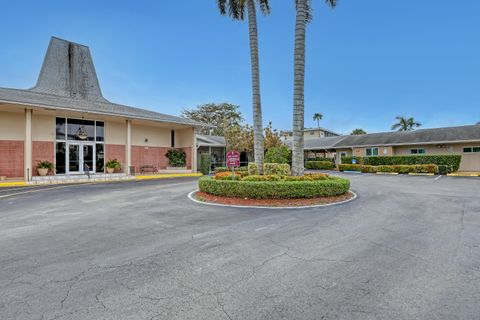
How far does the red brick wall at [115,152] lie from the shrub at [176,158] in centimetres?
406

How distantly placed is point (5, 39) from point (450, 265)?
29427 millimetres

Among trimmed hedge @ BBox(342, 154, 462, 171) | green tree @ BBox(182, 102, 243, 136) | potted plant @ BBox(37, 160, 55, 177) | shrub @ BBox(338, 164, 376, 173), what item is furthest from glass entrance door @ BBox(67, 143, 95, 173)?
green tree @ BBox(182, 102, 243, 136)

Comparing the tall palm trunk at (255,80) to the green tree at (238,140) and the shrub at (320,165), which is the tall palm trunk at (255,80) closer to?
the green tree at (238,140)

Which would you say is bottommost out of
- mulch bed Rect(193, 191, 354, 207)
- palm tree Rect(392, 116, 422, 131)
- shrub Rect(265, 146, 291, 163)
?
mulch bed Rect(193, 191, 354, 207)

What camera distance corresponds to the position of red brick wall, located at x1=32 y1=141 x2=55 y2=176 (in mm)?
17391

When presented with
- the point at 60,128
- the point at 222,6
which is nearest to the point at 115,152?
the point at 60,128

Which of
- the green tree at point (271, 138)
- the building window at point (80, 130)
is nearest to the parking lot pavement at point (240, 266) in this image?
the building window at point (80, 130)

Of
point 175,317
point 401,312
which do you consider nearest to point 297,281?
point 401,312

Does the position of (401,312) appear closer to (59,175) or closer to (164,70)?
(59,175)

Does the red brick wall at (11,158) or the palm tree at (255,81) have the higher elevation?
the palm tree at (255,81)

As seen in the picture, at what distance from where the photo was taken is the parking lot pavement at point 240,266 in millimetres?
2793

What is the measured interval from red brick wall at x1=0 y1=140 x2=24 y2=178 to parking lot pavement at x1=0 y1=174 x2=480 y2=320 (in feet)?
40.7

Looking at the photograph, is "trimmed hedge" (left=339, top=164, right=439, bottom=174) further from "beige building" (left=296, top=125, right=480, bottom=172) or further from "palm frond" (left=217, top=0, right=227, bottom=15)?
"palm frond" (left=217, top=0, right=227, bottom=15)

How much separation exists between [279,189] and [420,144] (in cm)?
2441
